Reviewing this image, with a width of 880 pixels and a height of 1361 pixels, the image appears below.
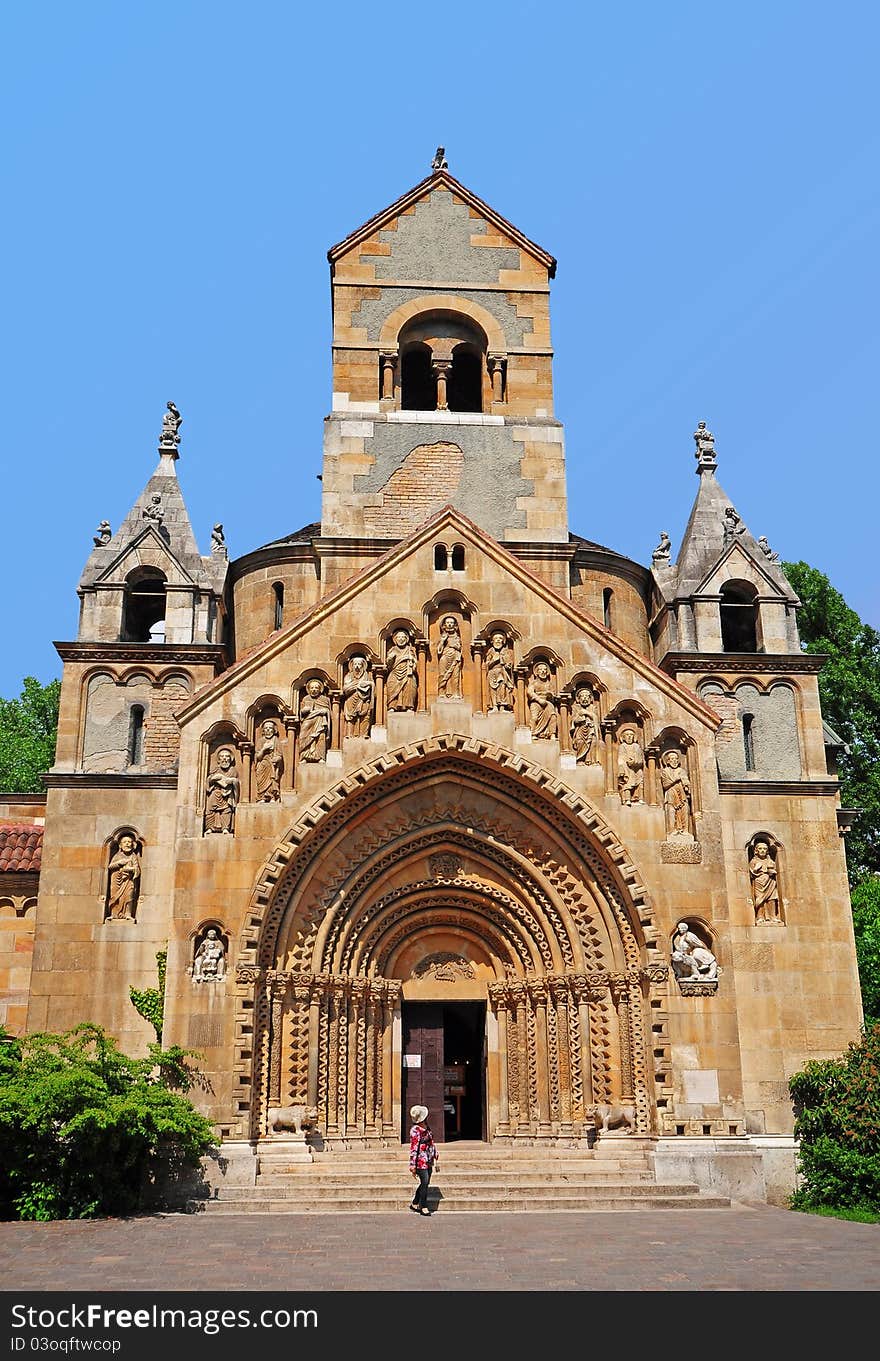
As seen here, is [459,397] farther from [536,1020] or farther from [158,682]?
[536,1020]

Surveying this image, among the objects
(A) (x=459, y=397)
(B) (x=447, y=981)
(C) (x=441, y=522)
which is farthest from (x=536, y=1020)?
(A) (x=459, y=397)

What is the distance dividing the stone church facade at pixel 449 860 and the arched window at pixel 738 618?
Result: 65cm

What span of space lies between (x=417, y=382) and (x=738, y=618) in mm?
8862

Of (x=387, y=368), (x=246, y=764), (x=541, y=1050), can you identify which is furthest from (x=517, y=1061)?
(x=387, y=368)

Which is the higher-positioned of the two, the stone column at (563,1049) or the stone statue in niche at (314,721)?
the stone statue in niche at (314,721)

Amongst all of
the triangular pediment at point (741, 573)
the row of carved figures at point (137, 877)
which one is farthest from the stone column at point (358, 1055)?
the triangular pediment at point (741, 573)

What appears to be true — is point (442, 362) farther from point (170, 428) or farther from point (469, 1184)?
point (469, 1184)

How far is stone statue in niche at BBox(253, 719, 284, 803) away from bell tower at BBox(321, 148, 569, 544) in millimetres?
5707

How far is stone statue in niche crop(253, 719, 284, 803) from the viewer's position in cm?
2088

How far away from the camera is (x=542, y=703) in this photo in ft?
71.5

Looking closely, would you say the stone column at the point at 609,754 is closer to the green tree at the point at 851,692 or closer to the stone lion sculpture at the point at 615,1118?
the stone lion sculpture at the point at 615,1118

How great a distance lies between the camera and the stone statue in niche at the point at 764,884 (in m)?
22.3

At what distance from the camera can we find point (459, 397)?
2847cm

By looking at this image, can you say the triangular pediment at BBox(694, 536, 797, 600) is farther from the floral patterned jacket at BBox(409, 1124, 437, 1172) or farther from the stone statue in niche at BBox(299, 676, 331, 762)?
the floral patterned jacket at BBox(409, 1124, 437, 1172)
